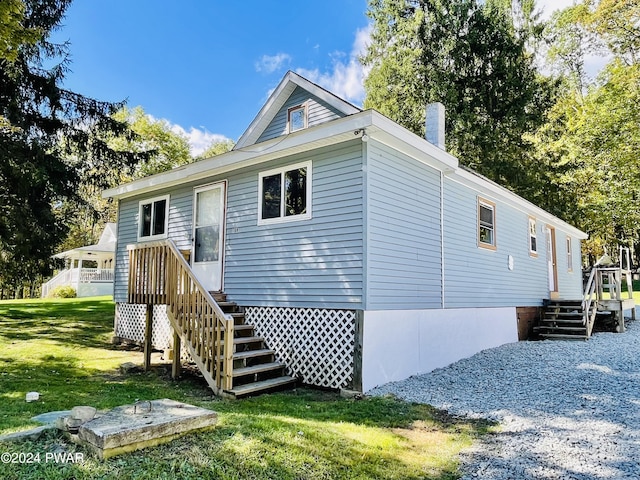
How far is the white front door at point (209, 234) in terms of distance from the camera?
8.35 metres

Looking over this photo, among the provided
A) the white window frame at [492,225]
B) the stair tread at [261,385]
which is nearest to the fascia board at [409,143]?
the white window frame at [492,225]

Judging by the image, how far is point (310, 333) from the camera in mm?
6641

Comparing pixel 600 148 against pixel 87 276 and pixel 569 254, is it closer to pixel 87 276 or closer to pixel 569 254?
pixel 569 254

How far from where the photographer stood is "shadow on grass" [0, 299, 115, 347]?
33.9 feet

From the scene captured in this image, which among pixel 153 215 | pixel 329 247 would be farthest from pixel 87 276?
pixel 329 247

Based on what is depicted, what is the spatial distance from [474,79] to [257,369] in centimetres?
1752

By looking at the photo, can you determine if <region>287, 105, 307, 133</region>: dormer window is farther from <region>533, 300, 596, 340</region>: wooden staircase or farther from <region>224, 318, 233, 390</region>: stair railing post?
<region>533, 300, 596, 340</region>: wooden staircase

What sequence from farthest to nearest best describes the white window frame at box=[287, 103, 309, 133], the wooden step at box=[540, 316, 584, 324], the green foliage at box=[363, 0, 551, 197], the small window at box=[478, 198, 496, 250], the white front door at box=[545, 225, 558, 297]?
the green foliage at box=[363, 0, 551, 197], the white front door at box=[545, 225, 558, 297], the wooden step at box=[540, 316, 584, 324], the small window at box=[478, 198, 496, 250], the white window frame at box=[287, 103, 309, 133]

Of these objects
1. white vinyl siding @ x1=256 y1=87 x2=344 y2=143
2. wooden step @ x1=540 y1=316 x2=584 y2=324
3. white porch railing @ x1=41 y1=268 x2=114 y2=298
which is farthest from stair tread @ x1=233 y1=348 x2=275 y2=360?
white porch railing @ x1=41 y1=268 x2=114 y2=298

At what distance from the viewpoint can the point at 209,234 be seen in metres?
8.66

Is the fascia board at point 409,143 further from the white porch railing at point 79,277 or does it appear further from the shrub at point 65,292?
the white porch railing at point 79,277

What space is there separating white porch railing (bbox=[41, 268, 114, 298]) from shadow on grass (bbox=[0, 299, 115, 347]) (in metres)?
8.33

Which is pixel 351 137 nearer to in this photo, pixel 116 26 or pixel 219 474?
pixel 219 474

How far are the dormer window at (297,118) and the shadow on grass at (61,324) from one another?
21.8ft
